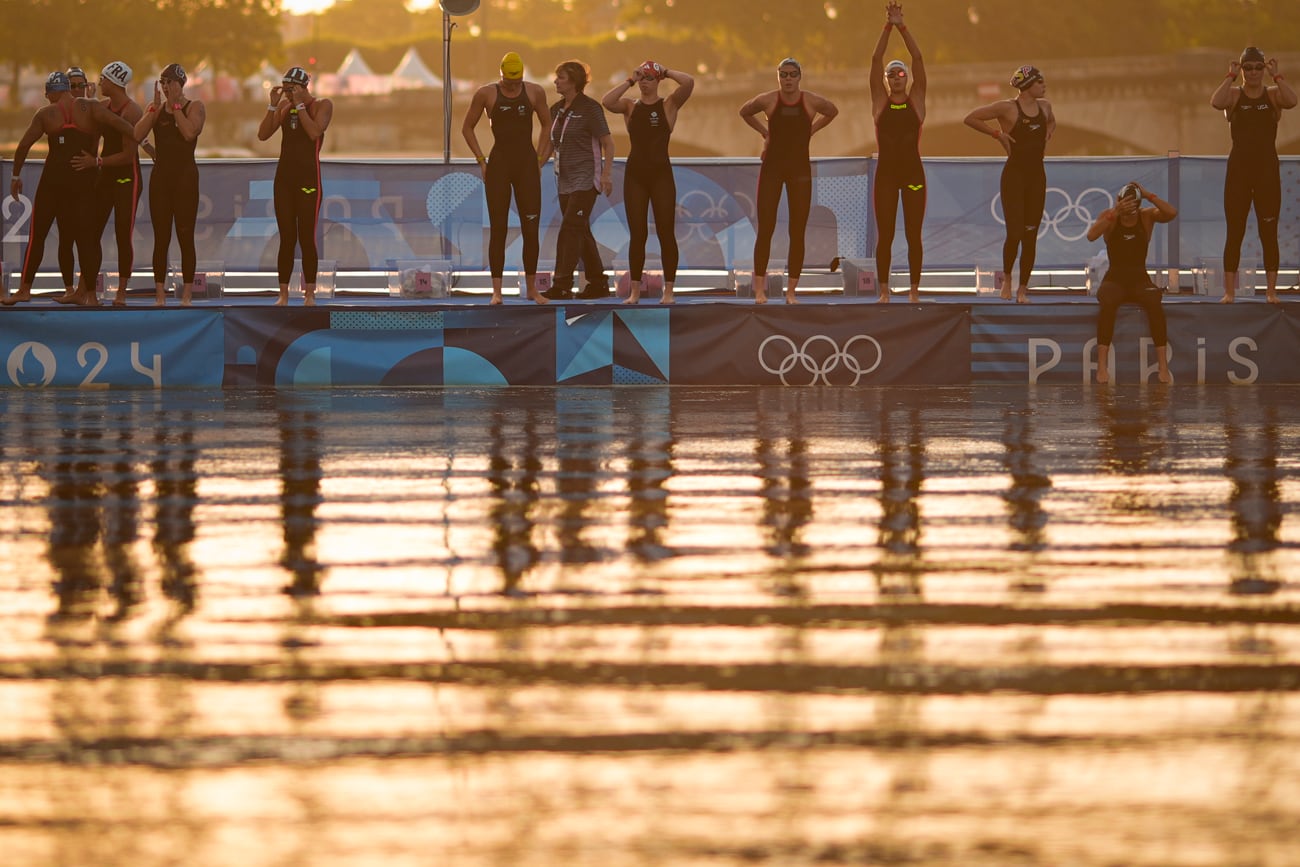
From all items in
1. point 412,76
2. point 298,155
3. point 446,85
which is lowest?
point 298,155

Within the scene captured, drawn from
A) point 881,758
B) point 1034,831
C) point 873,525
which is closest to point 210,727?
point 881,758

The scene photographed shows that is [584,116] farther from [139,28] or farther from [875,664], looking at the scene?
[139,28]

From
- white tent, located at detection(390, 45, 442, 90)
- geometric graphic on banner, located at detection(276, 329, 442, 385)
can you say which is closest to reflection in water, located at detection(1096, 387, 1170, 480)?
geometric graphic on banner, located at detection(276, 329, 442, 385)

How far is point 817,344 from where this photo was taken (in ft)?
39.5

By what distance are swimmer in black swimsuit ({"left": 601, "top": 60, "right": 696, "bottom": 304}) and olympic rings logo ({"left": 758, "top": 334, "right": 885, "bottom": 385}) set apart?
95 cm

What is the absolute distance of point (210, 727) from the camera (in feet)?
10.7

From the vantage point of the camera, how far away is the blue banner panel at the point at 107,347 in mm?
12039

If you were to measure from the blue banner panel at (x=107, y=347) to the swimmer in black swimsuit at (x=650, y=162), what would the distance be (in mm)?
2975

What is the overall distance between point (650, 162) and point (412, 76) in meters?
61.6

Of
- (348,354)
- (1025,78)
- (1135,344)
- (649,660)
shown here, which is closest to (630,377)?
(348,354)

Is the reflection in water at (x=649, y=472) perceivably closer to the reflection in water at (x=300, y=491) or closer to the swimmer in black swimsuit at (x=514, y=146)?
the reflection in water at (x=300, y=491)

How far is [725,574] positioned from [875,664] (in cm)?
109

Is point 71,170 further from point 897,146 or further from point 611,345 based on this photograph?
point 897,146

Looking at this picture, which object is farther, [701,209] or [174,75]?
[701,209]
